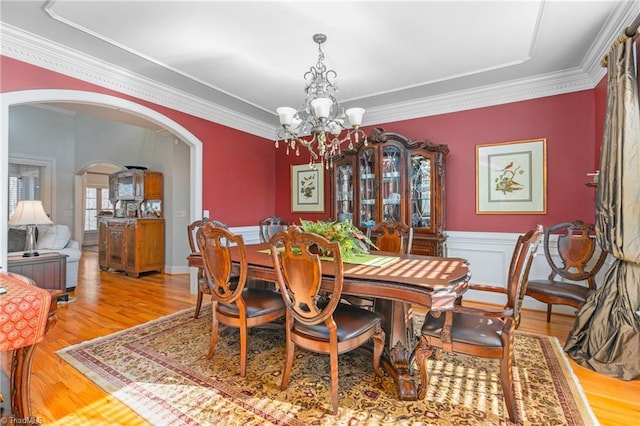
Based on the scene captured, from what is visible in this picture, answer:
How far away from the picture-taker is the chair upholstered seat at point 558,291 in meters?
2.69

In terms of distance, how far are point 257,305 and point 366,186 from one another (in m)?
2.38

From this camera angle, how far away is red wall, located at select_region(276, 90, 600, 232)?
Result: 134 inches

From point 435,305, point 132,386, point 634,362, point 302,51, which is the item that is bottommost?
point 132,386

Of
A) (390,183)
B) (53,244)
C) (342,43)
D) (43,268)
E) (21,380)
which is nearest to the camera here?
(21,380)

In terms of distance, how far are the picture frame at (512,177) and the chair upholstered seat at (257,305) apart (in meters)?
2.84

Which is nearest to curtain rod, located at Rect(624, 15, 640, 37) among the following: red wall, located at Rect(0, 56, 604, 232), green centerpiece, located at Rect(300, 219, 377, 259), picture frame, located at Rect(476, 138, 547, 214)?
red wall, located at Rect(0, 56, 604, 232)

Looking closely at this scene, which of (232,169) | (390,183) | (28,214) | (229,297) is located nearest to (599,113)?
(390,183)

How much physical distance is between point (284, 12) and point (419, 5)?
99 centimetres

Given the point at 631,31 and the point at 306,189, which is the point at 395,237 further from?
the point at 306,189

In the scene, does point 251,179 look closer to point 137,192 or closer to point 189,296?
point 189,296

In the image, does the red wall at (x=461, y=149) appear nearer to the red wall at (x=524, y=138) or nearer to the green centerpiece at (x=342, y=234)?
the red wall at (x=524, y=138)

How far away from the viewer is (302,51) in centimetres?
293

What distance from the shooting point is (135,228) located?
5.41 meters

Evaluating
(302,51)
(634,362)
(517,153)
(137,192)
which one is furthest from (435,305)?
(137,192)
